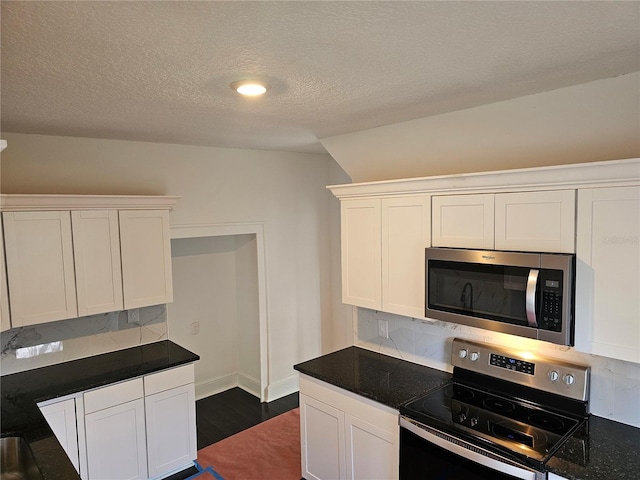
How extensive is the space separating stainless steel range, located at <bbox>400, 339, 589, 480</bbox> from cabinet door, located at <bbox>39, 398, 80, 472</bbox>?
199 cm

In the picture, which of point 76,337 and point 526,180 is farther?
point 76,337

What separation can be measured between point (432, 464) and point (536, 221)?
51.8 inches

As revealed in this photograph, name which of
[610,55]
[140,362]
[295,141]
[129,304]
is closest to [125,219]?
[129,304]

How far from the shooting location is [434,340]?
2787 millimetres

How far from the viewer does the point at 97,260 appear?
9.52ft

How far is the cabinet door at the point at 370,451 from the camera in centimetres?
234

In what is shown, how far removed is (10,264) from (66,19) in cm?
192

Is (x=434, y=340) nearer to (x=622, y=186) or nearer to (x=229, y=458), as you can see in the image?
(x=622, y=186)

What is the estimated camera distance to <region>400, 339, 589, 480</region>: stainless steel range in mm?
1890

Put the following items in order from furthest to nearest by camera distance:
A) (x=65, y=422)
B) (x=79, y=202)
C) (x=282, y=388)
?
1. (x=282, y=388)
2. (x=79, y=202)
3. (x=65, y=422)

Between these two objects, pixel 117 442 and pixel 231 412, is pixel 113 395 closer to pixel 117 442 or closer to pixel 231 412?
pixel 117 442

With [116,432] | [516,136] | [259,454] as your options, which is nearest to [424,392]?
[516,136]

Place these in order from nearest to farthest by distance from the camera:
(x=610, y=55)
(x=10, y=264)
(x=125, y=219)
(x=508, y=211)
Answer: (x=610, y=55), (x=508, y=211), (x=10, y=264), (x=125, y=219)

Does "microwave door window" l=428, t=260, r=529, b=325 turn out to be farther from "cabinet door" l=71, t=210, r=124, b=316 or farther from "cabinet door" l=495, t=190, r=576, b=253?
"cabinet door" l=71, t=210, r=124, b=316
